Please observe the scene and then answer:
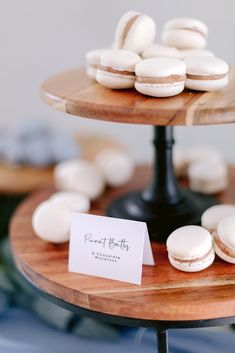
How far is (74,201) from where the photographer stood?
32.1 inches

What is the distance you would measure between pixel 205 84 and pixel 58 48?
88 centimetres

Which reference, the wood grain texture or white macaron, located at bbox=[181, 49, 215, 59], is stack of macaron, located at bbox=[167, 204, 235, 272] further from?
white macaron, located at bbox=[181, 49, 215, 59]

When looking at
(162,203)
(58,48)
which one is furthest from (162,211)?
(58,48)

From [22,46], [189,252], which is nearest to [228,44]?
[22,46]

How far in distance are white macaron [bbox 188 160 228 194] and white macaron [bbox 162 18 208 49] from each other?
0.82ft

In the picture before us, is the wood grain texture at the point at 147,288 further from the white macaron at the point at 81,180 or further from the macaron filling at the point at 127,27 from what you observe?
the macaron filling at the point at 127,27

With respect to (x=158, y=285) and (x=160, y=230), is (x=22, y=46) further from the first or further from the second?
(x=158, y=285)

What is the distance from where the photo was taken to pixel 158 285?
0.63 metres

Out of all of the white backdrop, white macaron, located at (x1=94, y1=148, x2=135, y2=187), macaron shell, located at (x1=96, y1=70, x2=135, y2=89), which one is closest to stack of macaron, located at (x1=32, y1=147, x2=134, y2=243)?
white macaron, located at (x1=94, y1=148, x2=135, y2=187)

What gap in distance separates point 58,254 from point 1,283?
1.00 ft

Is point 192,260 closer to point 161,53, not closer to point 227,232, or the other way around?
point 227,232

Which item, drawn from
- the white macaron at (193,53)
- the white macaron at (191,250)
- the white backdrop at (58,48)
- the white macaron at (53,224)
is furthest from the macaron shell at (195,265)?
the white backdrop at (58,48)

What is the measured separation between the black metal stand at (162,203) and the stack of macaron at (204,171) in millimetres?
55

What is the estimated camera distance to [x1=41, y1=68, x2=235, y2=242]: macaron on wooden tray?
0.57 m
